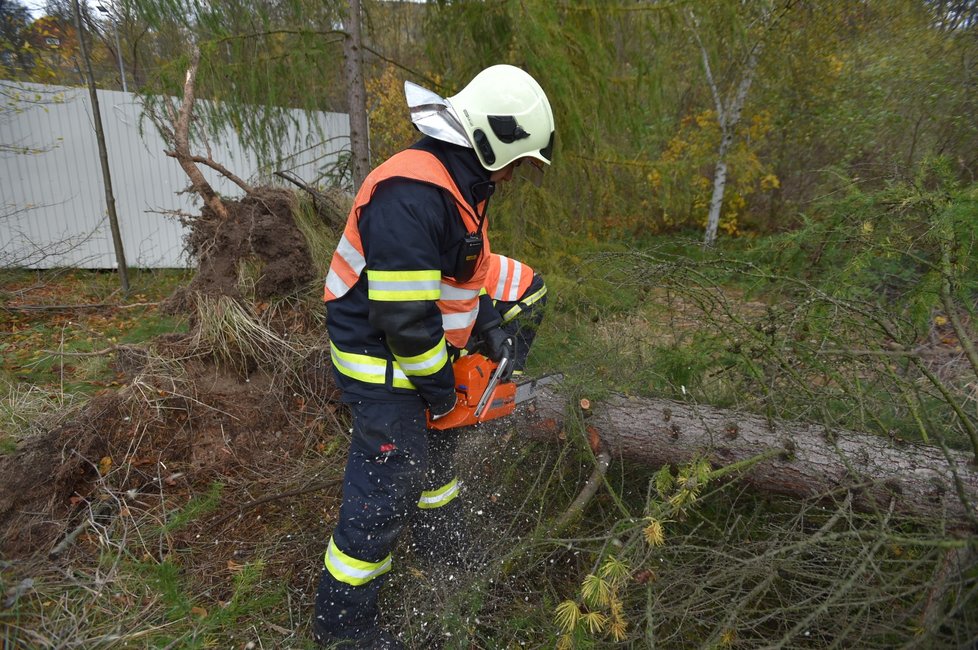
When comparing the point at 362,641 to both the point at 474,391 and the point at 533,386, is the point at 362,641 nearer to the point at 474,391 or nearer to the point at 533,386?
the point at 474,391

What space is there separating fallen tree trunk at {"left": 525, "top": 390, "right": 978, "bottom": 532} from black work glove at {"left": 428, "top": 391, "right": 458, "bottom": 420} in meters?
0.64

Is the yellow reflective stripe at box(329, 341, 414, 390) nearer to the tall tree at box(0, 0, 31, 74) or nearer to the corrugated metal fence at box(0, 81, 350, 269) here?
the corrugated metal fence at box(0, 81, 350, 269)

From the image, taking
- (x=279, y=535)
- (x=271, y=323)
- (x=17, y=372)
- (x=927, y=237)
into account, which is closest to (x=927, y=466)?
(x=927, y=237)

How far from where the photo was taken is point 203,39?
4.07 metres

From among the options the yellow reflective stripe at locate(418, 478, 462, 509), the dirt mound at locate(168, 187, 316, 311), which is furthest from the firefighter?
the dirt mound at locate(168, 187, 316, 311)

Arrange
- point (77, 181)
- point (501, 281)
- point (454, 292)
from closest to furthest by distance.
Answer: point (454, 292)
point (501, 281)
point (77, 181)

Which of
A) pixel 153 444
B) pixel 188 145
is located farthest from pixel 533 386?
pixel 188 145

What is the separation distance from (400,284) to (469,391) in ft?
2.09

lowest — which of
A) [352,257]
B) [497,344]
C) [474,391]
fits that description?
[474,391]

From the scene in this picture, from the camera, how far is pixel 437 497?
8.30 feet

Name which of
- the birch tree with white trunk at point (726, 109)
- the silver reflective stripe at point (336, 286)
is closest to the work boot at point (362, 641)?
the silver reflective stripe at point (336, 286)

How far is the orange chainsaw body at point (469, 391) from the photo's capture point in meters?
2.26

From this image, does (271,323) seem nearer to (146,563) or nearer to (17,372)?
(146,563)

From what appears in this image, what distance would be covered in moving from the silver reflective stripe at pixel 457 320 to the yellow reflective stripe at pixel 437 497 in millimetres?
813
